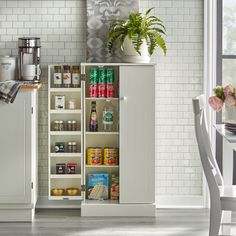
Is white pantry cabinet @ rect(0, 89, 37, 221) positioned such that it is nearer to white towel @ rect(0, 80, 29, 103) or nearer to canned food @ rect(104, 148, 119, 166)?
white towel @ rect(0, 80, 29, 103)

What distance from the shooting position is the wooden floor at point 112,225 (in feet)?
16.6

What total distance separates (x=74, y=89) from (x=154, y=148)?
85 cm

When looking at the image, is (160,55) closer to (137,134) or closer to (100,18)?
(100,18)

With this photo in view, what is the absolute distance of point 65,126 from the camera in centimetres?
584

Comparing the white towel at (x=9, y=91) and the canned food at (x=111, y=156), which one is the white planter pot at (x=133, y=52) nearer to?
the canned food at (x=111, y=156)

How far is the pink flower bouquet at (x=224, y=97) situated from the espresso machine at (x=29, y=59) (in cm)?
190

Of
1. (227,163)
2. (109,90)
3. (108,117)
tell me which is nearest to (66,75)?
(109,90)

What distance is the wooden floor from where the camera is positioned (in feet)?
16.6

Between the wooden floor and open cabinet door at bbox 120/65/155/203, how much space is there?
235mm

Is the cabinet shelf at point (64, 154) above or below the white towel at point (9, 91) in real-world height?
below

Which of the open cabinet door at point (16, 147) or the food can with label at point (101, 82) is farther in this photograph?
the food can with label at point (101, 82)

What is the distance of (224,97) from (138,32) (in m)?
1.48

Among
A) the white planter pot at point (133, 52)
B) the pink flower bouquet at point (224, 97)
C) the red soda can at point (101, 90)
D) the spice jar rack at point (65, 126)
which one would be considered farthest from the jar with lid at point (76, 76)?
the pink flower bouquet at point (224, 97)

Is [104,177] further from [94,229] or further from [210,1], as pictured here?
[210,1]
